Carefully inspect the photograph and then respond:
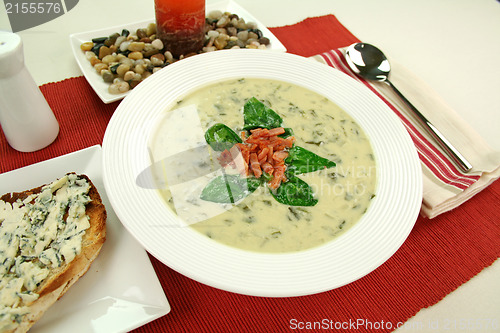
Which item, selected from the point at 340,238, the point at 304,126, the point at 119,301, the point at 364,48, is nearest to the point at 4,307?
the point at 119,301

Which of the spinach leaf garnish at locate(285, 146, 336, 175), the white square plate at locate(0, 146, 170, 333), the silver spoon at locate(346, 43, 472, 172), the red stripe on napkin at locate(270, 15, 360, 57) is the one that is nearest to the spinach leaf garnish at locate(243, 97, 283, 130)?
the spinach leaf garnish at locate(285, 146, 336, 175)

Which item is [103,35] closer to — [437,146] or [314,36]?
[314,36]

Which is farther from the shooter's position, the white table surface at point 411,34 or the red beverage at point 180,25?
the white table surface at point 411,34

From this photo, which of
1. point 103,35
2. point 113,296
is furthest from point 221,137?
point 103,35

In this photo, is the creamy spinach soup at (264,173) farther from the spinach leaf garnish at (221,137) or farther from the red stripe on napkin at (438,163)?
the red stripe on napkin at (438,163)

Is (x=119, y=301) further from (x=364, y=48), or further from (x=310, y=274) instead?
(x=364, y=48)

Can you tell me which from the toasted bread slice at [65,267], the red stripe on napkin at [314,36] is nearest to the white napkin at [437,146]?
the red stripe on napkin at [314,36]
